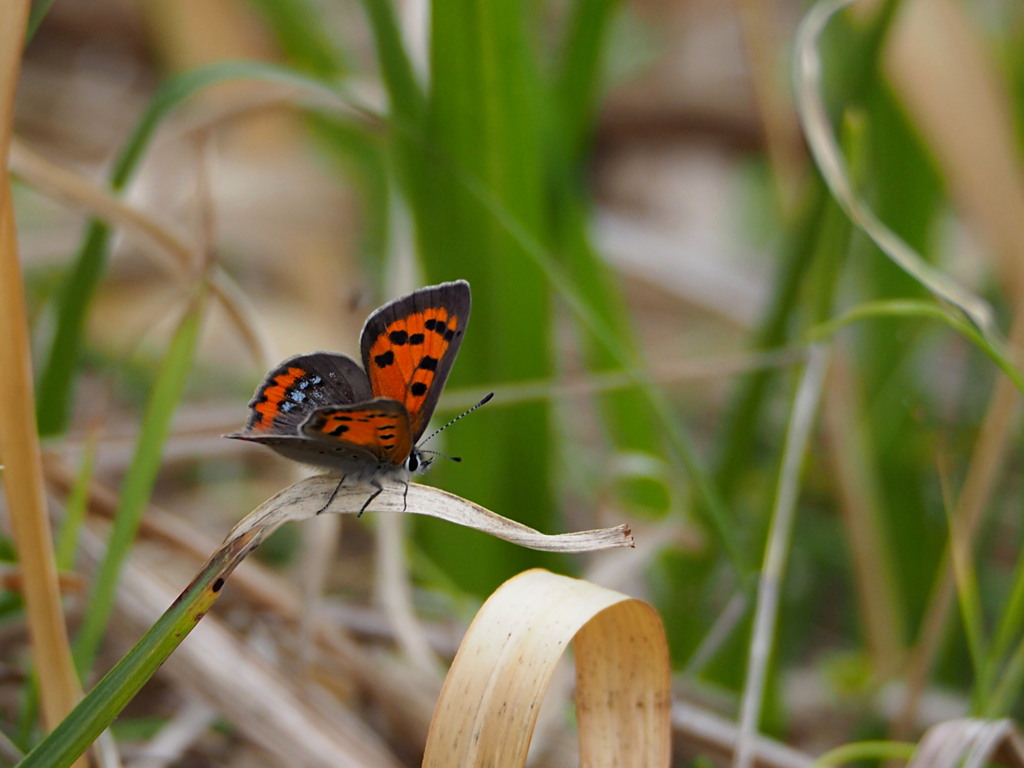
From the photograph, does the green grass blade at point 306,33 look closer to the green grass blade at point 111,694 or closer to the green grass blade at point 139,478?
the green grass blade at point 139,478

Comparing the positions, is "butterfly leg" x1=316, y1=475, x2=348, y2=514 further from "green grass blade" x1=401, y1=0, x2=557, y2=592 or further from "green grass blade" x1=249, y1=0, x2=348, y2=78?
"green grass blade" x1=249, y1=0, x2=348, y2=78

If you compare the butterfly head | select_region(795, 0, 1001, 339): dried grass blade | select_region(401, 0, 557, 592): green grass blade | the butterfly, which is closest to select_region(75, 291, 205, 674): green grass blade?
the butterfly

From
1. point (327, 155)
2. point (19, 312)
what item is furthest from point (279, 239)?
point (19, 312)

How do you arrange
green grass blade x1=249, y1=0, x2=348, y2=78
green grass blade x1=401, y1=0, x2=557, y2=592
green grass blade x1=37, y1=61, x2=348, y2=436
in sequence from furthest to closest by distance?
1. green grass blade x1=249, y1=0, x2=348, y2=78
2. green grass blade x1=401, y1=0, x2=557, y2=592
3. green grass blade x1=37, y1=61, x2=348, y2=436

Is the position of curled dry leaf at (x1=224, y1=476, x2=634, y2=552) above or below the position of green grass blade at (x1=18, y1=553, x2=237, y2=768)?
above

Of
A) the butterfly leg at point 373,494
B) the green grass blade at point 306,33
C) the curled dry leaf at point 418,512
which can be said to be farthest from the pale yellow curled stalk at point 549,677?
the green grass blade at point 306,33

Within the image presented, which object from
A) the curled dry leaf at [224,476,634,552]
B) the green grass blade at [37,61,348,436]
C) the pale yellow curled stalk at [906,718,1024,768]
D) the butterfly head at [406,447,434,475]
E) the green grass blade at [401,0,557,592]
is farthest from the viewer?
the green grass blade at [401,0,557,592]
